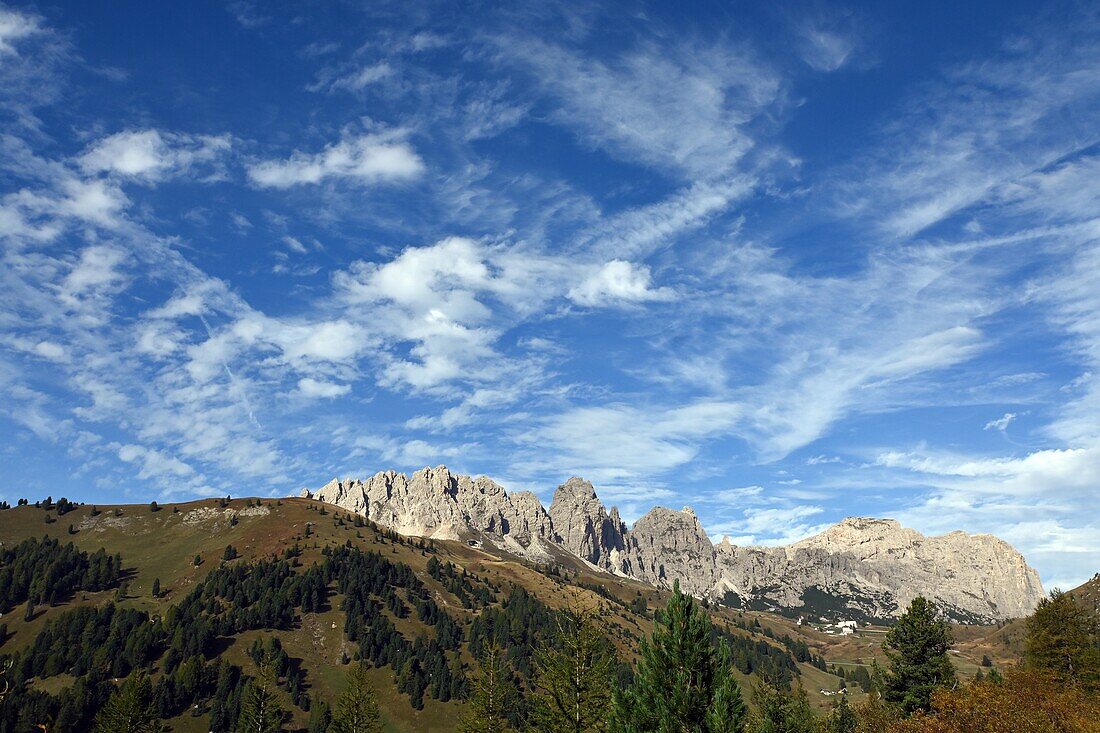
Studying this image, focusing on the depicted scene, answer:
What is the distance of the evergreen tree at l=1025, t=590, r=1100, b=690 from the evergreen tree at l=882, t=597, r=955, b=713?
10610mm

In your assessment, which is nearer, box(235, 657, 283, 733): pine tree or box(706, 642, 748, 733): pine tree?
box(706, 642, 748, 733): pine tree

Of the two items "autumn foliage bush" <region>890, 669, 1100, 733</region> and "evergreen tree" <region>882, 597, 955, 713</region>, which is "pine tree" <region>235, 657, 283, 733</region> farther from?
"autumn foliage bush" <region>890, 669, 1100, 733</region>

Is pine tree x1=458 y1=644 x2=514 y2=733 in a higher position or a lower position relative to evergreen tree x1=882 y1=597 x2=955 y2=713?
lower

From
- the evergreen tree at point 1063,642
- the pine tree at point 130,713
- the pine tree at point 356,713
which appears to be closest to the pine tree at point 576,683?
the evergreen tree at point 1063,642

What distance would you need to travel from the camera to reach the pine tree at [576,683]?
53438mm

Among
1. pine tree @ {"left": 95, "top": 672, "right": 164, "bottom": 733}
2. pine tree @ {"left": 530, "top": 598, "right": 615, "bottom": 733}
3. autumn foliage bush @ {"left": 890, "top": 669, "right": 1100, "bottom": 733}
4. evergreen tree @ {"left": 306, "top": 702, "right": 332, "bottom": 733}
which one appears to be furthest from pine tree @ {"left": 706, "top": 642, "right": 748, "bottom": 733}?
evergreen tree @ {"left": 306, "top": 702, "right": 332, "bottom": 733}

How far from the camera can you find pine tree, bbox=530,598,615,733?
53438 mm

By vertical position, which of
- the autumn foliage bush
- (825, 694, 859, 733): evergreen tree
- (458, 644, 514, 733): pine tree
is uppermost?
the autumn foliage bush

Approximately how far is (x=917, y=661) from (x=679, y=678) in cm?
4857

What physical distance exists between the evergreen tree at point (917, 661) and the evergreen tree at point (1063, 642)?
10.6 meters

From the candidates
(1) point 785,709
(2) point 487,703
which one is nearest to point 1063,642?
(1) point 785,709

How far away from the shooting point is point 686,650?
3497cm

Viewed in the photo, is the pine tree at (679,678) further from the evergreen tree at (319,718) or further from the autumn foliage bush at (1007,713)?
the evergreen tree at (319,718)

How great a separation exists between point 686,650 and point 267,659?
181269mm
